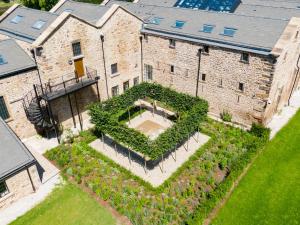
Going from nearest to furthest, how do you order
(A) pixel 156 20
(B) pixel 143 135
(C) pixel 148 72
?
Answer: (B) pixel 143 135 < (A) pixel 156 20 < (C) pixel 148 72

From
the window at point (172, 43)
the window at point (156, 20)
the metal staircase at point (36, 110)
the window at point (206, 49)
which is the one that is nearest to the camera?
the metal staircase at point (36, 110)

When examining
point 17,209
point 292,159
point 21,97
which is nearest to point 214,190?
point 292,159

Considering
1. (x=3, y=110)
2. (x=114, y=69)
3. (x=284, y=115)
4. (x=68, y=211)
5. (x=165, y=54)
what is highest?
(x=165, y=54)

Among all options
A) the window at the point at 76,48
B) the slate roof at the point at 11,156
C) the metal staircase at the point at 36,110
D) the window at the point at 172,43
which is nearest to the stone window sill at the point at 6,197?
the slate roof at the point at 11,156

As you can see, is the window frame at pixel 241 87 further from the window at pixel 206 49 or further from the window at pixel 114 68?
the window at pixel 114 68

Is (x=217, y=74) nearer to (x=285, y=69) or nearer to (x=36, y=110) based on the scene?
(x=285, y=69)

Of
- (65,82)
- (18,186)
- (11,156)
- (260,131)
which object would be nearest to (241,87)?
(260,131)
